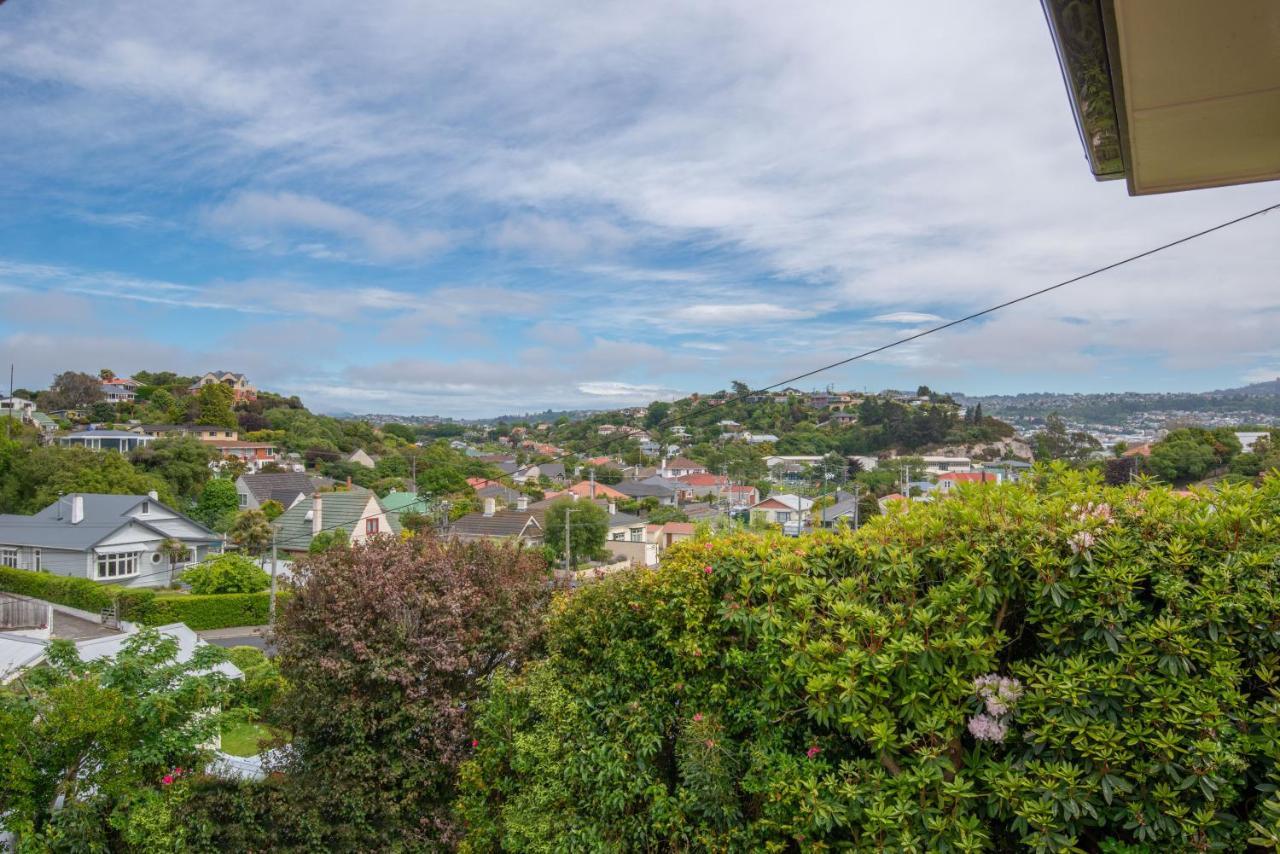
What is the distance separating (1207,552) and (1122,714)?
694 millimetres

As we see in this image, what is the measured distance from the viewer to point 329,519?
30688 mm

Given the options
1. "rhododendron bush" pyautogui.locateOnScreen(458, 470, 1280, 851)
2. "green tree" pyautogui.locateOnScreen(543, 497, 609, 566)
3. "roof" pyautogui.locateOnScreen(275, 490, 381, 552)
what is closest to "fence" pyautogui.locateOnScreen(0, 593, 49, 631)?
"roof" pyautogui.locateOnScreen(275, 490, 381, 552)

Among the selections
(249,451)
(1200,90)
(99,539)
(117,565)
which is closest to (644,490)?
(117,565)

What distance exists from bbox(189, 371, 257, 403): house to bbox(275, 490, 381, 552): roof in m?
49.5

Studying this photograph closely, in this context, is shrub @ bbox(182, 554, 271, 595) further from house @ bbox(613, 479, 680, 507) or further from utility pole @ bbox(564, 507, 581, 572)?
house @ bbox(613, 479, 680, 507)

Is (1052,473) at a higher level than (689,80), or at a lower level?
lower

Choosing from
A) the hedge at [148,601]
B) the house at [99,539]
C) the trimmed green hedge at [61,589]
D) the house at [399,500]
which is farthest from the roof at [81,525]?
the house at [399,500]

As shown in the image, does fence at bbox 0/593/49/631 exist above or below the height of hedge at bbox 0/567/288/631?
above

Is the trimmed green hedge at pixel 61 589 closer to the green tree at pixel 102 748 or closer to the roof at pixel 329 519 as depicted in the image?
the roof at pixel 329 519

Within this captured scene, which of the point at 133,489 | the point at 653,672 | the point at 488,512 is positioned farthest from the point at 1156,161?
the point at 133,489

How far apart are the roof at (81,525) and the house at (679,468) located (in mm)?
39149

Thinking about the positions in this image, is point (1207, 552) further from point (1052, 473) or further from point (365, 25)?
point (365, 25)

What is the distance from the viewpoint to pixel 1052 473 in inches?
129

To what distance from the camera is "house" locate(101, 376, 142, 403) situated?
72812 mm
